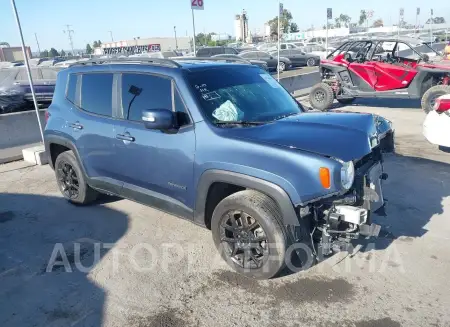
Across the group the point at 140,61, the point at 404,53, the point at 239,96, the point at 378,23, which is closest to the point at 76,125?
the point at 140,61

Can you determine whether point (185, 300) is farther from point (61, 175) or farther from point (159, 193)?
point (61, 175)

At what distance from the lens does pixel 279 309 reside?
3.00 metres

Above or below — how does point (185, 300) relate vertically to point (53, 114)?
below

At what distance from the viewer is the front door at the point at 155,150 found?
11.6 ft

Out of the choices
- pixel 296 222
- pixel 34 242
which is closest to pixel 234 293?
pixel 296 222

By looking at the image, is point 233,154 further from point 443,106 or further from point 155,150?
point 443,106

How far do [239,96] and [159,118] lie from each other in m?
0.90

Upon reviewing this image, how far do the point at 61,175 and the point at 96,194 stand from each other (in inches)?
23.9

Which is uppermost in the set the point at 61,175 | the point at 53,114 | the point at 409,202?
the point at 53,114

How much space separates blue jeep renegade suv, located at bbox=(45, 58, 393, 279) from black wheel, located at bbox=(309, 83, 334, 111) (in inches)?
269

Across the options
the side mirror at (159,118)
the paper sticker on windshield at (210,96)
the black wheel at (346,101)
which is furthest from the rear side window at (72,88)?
the black wheel at (346,101)

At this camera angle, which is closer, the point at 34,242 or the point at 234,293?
the point at 234,293

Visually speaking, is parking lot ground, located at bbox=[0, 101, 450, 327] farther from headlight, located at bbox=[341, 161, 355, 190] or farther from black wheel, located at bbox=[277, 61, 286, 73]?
black wheel, located at bbox=[277, 61, 286, 73]

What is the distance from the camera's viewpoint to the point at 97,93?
4.39m
